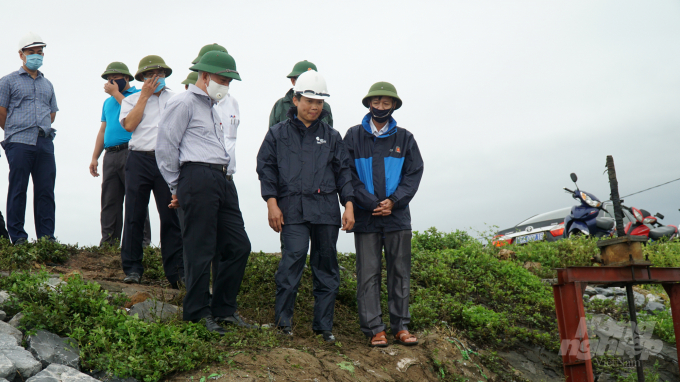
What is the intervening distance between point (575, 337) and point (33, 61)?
720 centimetres

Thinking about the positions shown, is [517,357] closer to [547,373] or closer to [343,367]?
[547,373]

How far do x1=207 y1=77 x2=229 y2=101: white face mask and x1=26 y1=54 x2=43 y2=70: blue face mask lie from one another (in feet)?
12.7

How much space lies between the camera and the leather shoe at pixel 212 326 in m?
4.34

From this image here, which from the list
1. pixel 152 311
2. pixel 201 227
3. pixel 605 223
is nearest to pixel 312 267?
pixel 201 227

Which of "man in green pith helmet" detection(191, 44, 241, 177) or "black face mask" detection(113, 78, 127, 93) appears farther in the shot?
"black face mask" detection(113, 78, 127, 93)

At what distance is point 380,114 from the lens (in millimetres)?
5176

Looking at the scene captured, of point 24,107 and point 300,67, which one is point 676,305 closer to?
point 300,67

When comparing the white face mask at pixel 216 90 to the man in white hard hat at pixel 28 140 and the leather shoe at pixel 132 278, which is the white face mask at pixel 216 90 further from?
the man in white hard hat at pixel 28 140

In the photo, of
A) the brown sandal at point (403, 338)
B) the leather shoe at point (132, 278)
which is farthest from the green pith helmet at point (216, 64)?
the brown sandal at point (403, 338)

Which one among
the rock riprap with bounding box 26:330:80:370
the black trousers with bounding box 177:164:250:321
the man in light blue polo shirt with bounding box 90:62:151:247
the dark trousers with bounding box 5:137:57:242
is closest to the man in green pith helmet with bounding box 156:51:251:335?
the black trousers with bounding box 177:164:250:321

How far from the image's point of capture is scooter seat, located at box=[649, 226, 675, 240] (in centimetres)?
1185

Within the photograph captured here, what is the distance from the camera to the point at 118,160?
713 centimetres

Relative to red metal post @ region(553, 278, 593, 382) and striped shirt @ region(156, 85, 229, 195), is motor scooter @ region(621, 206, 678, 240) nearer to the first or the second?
red metal post @ region(553, 278, 593, 382)

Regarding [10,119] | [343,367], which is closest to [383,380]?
[343,367]
